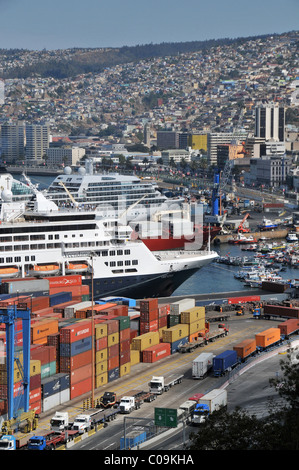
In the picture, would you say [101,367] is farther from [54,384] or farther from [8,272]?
[8,272]

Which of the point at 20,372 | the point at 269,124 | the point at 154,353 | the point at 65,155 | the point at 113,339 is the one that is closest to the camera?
the point at 20,372

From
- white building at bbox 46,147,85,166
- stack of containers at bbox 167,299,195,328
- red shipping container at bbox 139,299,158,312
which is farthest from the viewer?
white building at bbox 46,147,85,166

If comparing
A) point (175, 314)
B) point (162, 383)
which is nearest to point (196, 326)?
point (175, 314)

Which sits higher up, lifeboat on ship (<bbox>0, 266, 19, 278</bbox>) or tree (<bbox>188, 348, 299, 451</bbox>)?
lifeboat on ship (<bbox>0, 266, 19, 278</bbox>)

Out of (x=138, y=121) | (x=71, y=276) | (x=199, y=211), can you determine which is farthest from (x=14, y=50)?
(x=71, y=276)

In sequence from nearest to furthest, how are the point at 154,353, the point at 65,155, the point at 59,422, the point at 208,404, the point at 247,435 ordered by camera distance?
the point at 247,435 → the point at 59,422 → the point at 208,404 → the point at 154,353 → the point at 65,155

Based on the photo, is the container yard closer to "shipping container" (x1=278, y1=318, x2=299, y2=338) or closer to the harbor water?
"shipping container" (x1=278, y1=318, x2=299, y2=338)

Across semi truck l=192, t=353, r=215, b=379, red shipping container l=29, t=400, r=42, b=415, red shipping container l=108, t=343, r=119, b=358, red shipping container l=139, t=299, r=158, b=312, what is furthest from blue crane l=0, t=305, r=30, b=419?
red shipping container l=139, t=299, r=158, b=312
